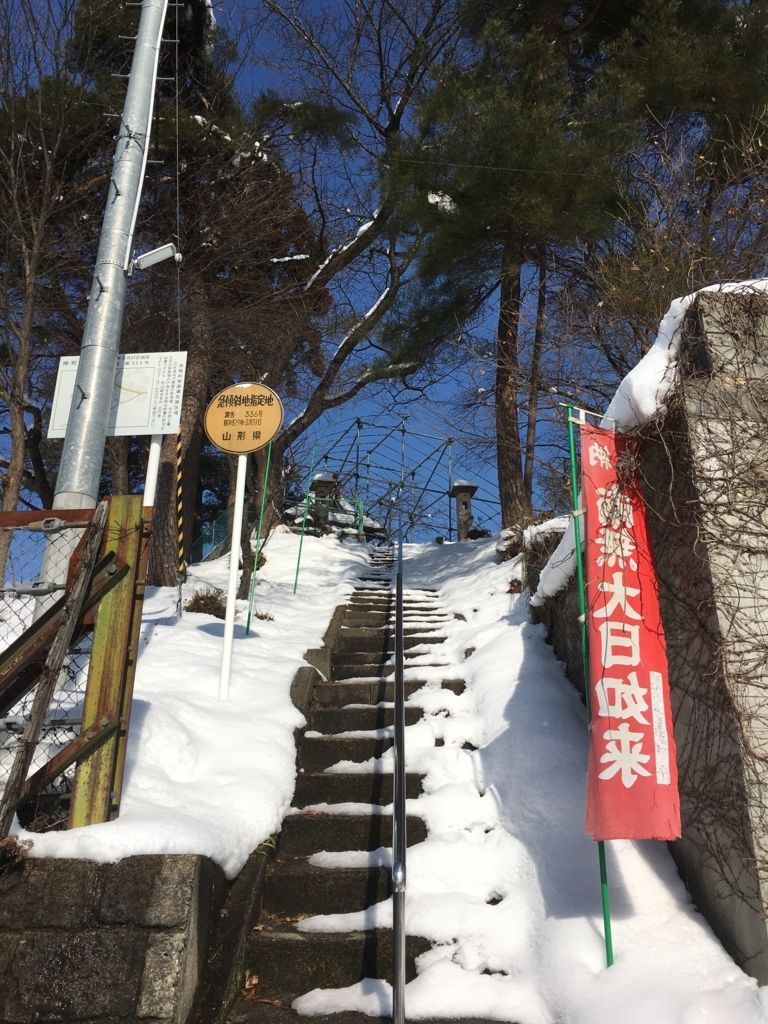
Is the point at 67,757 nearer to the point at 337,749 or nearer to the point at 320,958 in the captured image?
the point at 320,958

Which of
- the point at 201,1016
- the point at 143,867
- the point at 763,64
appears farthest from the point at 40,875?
the point at 763,64

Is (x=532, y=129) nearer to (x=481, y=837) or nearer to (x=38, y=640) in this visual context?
(x=481, y=837)

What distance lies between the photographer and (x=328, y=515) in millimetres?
15531

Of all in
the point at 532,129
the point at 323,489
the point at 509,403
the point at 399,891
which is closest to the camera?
the point at 399,891

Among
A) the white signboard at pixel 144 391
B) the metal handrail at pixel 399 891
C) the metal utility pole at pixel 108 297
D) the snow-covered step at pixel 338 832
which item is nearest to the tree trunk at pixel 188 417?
the white signboard at pixel 144 391

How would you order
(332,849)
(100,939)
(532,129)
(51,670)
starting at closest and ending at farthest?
(100,939) → (51,670) → (332,849) → (532,129)

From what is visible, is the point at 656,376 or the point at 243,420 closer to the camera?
the point at 656,376

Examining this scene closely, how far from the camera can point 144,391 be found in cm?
569

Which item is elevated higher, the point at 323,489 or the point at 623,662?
the point at 323,489

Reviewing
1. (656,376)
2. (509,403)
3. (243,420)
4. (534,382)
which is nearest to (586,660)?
(656,376)

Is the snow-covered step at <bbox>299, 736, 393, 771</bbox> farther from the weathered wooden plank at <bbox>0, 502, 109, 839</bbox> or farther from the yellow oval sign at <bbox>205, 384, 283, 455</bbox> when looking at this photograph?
the yellow oval sign at <bbox>205, 384, 283, 455</bbox>

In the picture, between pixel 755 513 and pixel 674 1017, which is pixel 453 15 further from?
pixel 674 1017

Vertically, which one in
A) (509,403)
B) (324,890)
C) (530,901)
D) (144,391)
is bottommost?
(324,890)

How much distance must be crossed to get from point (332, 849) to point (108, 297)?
13.0 ft
